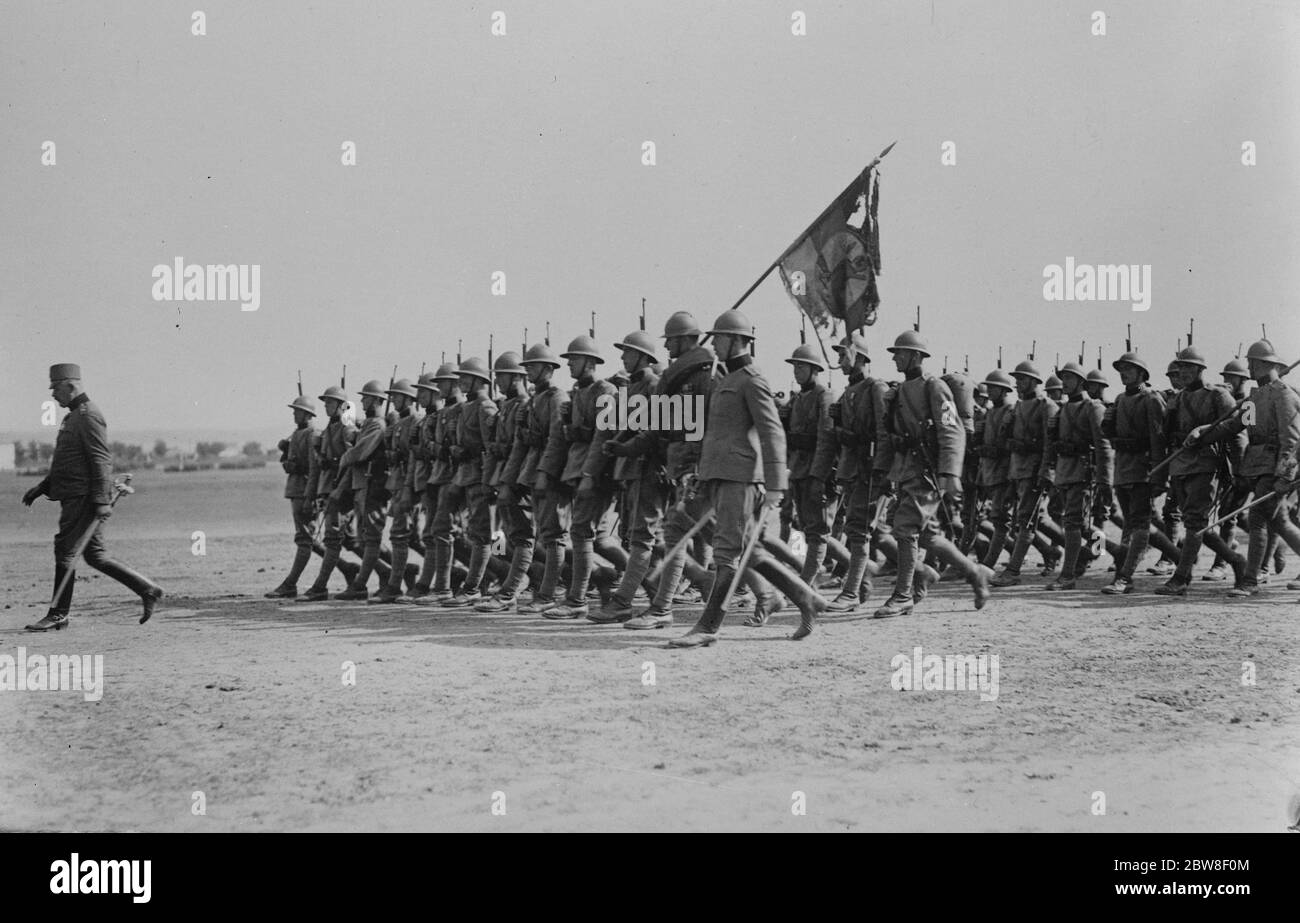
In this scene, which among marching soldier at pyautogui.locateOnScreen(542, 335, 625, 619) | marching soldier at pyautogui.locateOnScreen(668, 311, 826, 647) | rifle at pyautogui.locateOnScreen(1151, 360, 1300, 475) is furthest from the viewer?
rifle at pyautogui.locateOnScreen(1151, 360, 1300, 475)

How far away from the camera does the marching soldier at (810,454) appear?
12000 millimetres

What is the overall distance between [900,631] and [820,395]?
2.98 meters

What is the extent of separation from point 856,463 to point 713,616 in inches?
127

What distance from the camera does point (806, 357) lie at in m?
12.2

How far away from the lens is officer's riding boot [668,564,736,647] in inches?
354

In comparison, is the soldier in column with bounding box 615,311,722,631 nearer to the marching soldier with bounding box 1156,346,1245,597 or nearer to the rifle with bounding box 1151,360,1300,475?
the marching soldier with bounding box 1156,346,1245,597

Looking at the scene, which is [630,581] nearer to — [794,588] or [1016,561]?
[794,588]

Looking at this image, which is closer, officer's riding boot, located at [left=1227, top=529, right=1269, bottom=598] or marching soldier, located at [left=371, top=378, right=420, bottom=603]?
officer's riding boot, located at [left=1227, top=529, right=1269, bottom=598]

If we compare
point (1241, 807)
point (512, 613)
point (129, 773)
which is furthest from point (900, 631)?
point (129, 773)

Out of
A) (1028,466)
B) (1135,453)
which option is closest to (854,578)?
(1135,453)

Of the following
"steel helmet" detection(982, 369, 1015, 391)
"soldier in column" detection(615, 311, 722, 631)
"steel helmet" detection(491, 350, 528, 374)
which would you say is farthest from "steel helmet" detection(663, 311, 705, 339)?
"steel helmet" detection(982, 369, 1015, 391)

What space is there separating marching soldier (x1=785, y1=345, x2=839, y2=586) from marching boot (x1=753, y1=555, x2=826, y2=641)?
8.13 ft

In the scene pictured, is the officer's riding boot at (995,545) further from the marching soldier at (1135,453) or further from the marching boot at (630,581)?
the marching boot at (630,581)

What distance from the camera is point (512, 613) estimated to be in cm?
1173
